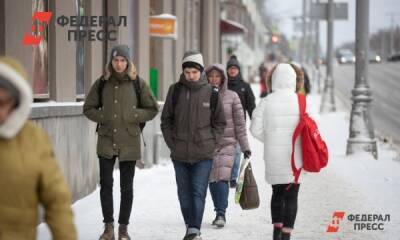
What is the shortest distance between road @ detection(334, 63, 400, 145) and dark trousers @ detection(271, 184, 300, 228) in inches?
610

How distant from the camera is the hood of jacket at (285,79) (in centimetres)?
794

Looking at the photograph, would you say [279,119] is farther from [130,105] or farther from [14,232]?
[14,232]

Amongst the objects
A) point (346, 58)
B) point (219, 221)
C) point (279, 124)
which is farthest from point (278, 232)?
point (346, 58)

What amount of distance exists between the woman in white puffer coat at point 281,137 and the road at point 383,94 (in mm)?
15515

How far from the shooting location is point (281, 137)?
7.78m

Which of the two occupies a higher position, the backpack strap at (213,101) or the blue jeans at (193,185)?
the backpack strap at (213,101)

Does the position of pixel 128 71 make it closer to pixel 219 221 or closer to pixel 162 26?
pixel 219 221

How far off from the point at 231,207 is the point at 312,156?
3.80 m

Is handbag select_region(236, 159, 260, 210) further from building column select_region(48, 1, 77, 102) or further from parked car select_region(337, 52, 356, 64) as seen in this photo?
parked car select_region(337, 52, 356, 64)

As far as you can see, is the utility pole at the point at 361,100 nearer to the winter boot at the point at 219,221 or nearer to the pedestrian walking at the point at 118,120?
the winter boot at the point at 219,221

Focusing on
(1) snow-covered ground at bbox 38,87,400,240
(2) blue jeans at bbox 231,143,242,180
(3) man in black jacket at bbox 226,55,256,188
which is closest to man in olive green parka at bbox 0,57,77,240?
(1) snow-covered ground at bbox 38,87,400,240

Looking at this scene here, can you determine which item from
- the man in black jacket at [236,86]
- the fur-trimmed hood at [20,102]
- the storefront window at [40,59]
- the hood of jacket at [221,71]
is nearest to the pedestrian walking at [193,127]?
the hood of jacket at [221,71]

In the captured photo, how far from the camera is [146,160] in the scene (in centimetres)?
1563

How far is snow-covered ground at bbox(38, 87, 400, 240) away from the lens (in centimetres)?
921
